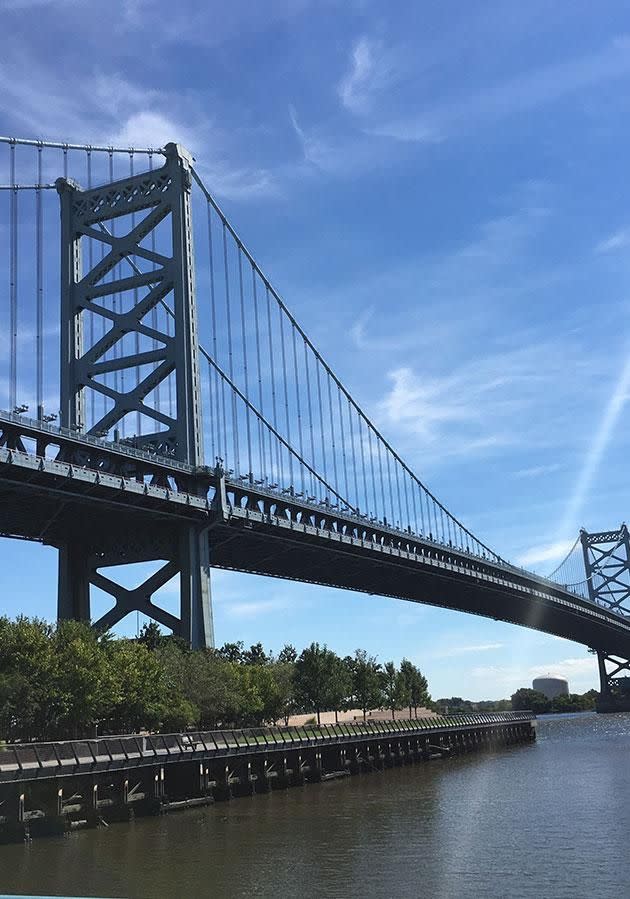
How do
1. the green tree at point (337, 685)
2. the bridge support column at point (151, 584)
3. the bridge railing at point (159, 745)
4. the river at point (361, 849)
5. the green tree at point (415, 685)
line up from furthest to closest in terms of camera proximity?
the green tree at point (415, 685), the green tree at point (337, 685), the bridge support column at point (151, 584), the bridge railing at point (159, 745), the river at point (361, 849)

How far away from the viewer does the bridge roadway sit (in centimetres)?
5800

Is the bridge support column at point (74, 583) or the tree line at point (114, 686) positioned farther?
the bridge support column at point (74, 583)

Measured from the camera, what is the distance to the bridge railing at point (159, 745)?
3578 cm

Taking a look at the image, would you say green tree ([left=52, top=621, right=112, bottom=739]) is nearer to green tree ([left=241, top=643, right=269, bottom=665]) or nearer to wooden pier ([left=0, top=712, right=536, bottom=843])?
wooden pier ([left=0, top=712, right=536, bottom=843])

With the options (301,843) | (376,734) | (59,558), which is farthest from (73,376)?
(301,843)

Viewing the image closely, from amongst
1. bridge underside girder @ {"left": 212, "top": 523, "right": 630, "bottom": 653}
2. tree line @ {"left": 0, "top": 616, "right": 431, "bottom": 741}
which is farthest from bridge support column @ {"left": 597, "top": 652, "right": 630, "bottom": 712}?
tree line @ {"left": 0, "top": 616, "right": 431, "bottom": 741}

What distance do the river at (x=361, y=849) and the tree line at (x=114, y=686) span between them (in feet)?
24.6

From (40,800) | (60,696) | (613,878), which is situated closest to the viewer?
(613,878)

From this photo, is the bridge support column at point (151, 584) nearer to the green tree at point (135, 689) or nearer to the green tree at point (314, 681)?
the green tree at point (135, 689)

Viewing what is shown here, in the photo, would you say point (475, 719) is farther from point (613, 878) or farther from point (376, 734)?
point (613, 878)

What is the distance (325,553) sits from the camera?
88.8 meters

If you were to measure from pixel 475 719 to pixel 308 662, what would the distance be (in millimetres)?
17220

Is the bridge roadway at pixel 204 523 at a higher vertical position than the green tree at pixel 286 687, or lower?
higher

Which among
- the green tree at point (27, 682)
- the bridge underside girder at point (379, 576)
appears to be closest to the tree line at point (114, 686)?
the green tree at point (27, 682)
